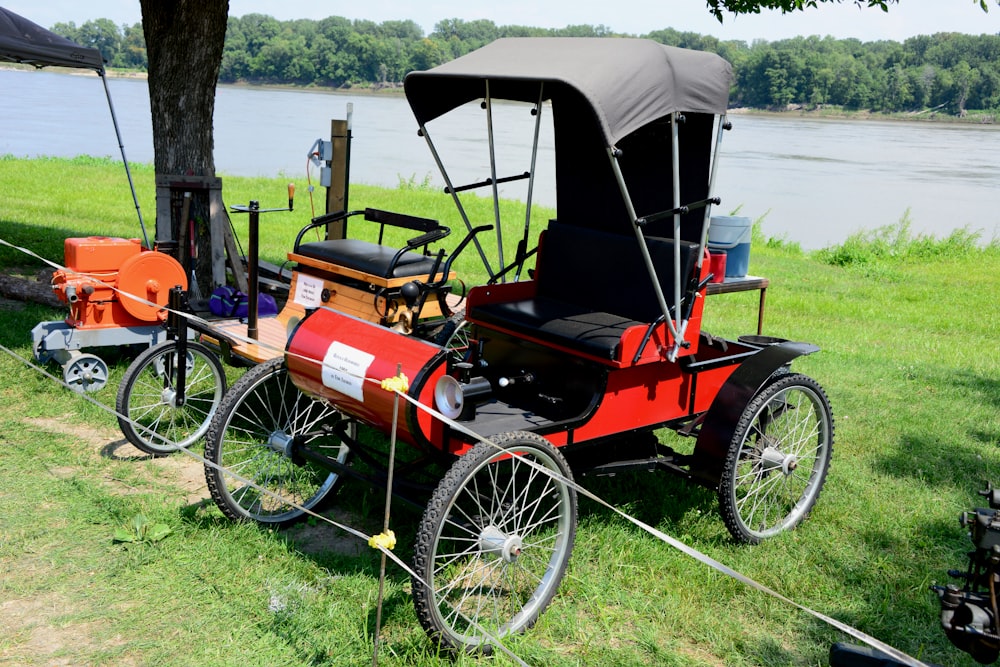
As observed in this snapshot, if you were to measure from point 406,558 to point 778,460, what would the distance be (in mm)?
1791

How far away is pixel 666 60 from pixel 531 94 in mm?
1169

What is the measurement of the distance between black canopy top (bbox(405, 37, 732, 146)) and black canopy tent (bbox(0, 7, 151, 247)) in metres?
4.55

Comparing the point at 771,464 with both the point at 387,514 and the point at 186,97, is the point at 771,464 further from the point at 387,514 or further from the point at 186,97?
the point at 186,97

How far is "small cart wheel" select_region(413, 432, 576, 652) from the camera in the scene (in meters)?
3.14

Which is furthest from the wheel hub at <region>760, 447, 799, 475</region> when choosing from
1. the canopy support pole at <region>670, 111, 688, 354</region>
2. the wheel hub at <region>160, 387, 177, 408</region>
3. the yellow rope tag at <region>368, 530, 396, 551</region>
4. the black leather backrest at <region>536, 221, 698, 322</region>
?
the wheel hub at <region>160, 387, 177, 408</region>

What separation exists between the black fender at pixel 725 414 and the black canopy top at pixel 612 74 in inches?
46.5

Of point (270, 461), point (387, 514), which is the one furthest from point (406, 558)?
point (270, 461)

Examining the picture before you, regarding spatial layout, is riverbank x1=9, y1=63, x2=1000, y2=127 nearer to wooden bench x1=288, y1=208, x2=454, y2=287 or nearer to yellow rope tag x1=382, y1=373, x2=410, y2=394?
wooden bench x1=288, y1=208, x2=454, y2=287

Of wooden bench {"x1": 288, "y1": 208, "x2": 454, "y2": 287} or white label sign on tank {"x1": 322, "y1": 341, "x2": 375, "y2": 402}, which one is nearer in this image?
white label sign on tank {"x1": 322, "y1": 341, "x2": 375, "y2": 402}

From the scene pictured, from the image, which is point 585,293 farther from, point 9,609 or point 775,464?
point 9,609

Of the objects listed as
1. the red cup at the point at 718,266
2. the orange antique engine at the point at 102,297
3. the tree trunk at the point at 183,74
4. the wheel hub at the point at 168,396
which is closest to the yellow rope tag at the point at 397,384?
the wheel hub at the point at 168,396

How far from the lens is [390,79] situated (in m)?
51.8

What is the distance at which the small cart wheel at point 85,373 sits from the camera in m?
5.62

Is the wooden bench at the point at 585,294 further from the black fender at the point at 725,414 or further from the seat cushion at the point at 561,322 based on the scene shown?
the black fender at the point at 725,414
